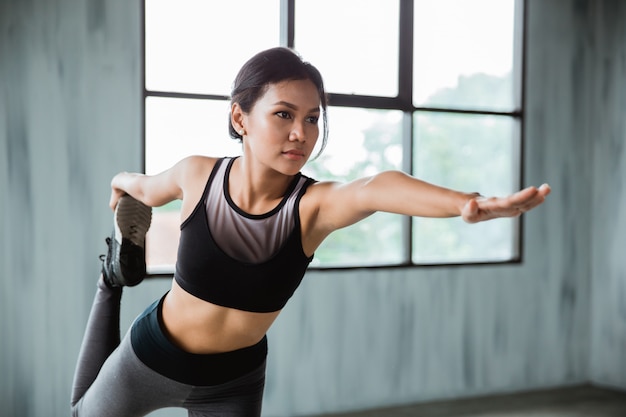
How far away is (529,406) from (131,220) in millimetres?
2583

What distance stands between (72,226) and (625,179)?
9.92 feet

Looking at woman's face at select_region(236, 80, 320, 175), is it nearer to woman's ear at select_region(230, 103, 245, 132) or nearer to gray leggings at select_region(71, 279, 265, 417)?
woman's ear at select_region(230, 103, 245, 132)

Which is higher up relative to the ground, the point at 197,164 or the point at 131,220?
the point at 197,164

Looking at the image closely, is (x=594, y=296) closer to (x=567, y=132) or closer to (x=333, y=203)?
(x=567, y=132)

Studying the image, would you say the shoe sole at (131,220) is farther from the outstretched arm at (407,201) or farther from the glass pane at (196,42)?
the glass pane at (196,42)

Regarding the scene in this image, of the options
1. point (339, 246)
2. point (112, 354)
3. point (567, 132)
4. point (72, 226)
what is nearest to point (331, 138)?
point (339, 246)

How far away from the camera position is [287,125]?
155 cm

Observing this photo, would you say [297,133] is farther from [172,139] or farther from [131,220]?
[172,139]

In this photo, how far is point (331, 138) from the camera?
11.7 ft

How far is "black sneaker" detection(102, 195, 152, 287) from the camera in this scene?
6.70 ft

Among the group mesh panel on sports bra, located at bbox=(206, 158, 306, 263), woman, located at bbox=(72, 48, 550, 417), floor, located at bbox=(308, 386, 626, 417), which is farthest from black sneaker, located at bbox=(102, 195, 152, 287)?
floor, located at bbox=(308, 386, 626, 417)

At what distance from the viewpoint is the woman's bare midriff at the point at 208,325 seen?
66.7 inches

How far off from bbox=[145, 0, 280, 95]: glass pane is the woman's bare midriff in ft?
5.38

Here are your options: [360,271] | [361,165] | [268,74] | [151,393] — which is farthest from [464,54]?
[151,393]
